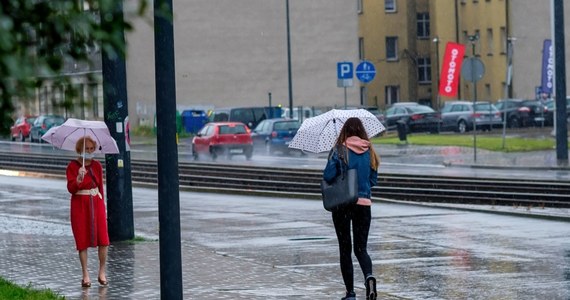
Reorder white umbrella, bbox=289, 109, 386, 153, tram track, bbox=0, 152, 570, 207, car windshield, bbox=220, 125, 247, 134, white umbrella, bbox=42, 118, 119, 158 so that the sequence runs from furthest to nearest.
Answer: car windshield, bbox=220, 125, 247, 134
tram track, bbox=0, 152, 570, 207
white umbrella, bbox=42, 118, 119, 158
white umbrella, bbox=289, 109, 386, 153

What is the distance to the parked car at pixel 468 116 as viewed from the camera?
66.8m

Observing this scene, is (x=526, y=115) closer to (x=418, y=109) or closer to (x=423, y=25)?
(x=418, y=109)

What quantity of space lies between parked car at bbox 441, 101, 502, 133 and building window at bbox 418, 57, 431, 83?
2026cm

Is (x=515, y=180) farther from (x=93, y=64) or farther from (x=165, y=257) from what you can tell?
(x=93, y=64)

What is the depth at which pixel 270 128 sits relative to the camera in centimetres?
5497

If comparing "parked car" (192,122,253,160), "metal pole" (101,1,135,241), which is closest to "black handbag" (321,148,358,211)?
"metal pole" (101,1,135,241)

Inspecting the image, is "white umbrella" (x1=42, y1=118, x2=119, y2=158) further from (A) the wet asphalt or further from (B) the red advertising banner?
(B) the red advertising banner

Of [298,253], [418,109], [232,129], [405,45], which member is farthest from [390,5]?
[298,253]

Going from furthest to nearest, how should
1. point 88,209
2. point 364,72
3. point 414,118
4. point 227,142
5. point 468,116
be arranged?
point 414,118 < point 468,116 < point 227,142 < point 364,72 < point 88,209

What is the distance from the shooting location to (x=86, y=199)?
42.6 ft

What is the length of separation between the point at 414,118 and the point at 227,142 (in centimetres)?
2015

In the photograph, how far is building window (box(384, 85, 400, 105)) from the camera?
89.3 meters

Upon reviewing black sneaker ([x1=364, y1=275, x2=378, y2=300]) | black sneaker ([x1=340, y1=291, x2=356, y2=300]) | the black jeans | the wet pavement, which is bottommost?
the wet pavement

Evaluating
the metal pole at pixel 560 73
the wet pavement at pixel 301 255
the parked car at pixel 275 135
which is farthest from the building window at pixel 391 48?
the wet pavement at pixel 301 255
